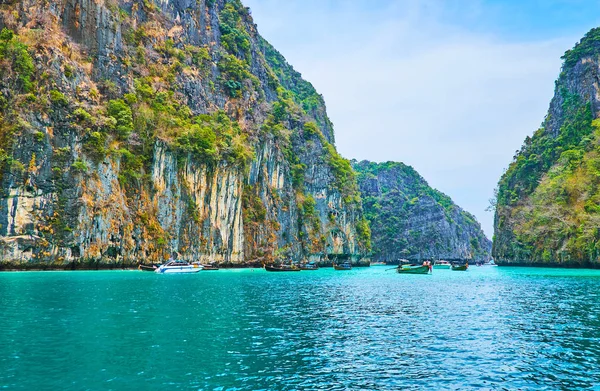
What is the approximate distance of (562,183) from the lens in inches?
3054

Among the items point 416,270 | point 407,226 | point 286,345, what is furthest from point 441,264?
point 286,345

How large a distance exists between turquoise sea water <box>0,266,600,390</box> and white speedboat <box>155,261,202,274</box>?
29359mm

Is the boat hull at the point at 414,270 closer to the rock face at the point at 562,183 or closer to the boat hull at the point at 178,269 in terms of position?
the rock face at the point at 562,183

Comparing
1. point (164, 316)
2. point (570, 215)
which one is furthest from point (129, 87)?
point (570, 215)

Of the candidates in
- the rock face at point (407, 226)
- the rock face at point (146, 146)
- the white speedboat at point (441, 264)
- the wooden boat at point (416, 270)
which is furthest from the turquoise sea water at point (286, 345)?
the rock face at point (407, 226)

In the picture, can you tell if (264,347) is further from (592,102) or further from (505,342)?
(592,102)

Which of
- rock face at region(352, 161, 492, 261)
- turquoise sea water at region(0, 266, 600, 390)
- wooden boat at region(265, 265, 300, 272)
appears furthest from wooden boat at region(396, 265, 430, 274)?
rock face at region(352, 161, 492, 261)

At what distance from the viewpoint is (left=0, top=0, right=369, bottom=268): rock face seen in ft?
166

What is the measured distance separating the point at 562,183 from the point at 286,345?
7753 cm

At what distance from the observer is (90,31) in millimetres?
64250

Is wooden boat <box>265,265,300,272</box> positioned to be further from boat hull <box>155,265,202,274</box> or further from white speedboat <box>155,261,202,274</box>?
boat hull <box>155,265,202,274</box>

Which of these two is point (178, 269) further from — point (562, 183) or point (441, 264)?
point (441, 264)

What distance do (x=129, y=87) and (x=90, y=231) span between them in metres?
24.1

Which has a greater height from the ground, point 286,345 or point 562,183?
point 562,183
